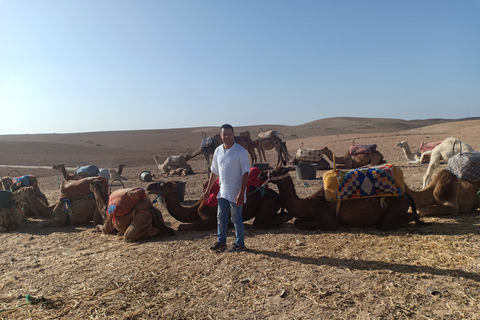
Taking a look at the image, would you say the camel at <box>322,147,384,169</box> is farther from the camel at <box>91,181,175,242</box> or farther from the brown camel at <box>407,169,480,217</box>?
the camel at <box>91,181,175,242</box>

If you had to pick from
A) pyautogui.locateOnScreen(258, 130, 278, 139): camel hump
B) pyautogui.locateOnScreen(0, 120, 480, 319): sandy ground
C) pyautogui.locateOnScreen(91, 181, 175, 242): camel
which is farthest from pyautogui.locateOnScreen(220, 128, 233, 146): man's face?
pyautogui.locateOnScreen(258, 130, 278, 139): camel hump

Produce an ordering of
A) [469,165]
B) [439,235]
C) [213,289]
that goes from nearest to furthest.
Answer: [213,289], [439,235], [469,165]

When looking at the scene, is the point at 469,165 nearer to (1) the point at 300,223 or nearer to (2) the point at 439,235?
(2) the point at 439,235

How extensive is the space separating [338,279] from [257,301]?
108 centimetres

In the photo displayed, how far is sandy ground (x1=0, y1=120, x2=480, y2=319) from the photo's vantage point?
12.9 feet

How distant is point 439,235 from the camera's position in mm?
5922

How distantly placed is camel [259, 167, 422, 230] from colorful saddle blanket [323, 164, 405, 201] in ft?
0.45

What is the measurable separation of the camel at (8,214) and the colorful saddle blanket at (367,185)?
266 inches

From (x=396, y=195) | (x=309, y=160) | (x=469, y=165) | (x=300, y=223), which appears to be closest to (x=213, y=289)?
(x=300, y=223)

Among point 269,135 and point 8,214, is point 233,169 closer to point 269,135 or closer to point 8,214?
point 8,214

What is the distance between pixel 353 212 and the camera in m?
6.48

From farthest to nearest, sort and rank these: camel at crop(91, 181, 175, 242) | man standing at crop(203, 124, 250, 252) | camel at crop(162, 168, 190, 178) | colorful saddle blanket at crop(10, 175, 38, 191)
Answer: camel at crop(162, 168, 190, 178)
colorful saddle blanket at crop(10, 175, 38, 191)
camel at crop(91, 181, 175, 242)
man standing at crop(203, 124, 250, 252)

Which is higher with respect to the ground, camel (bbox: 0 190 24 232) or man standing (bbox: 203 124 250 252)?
man standing (bbox: 203 124 250 252)

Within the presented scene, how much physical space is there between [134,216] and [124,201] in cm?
32
